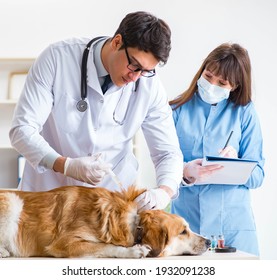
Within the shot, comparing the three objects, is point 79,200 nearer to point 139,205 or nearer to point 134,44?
point 139,205

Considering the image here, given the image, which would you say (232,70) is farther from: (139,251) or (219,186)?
(139,251)

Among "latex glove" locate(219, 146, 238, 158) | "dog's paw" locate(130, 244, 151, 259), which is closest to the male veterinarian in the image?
"dog's paw" locate(130, 244, 151, 259)

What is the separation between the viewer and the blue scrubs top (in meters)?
2.71

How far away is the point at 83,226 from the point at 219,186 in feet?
3.79

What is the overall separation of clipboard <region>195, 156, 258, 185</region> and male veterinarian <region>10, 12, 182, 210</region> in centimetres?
30

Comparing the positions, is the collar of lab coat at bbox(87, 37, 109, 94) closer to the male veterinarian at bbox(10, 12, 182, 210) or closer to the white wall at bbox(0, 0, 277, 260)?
the male veterinarian at bbox(10, 12, 182, 210)

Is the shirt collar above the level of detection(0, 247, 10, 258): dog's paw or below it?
above

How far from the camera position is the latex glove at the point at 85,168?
1.86 metres

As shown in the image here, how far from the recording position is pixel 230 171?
2564mm

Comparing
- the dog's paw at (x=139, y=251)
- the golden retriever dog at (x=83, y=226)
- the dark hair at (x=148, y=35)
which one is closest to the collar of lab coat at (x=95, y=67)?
the dark hair at (x=148, y=35)

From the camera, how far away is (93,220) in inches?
68.7

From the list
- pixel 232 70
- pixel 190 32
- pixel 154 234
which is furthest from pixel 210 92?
pixel 190 32
